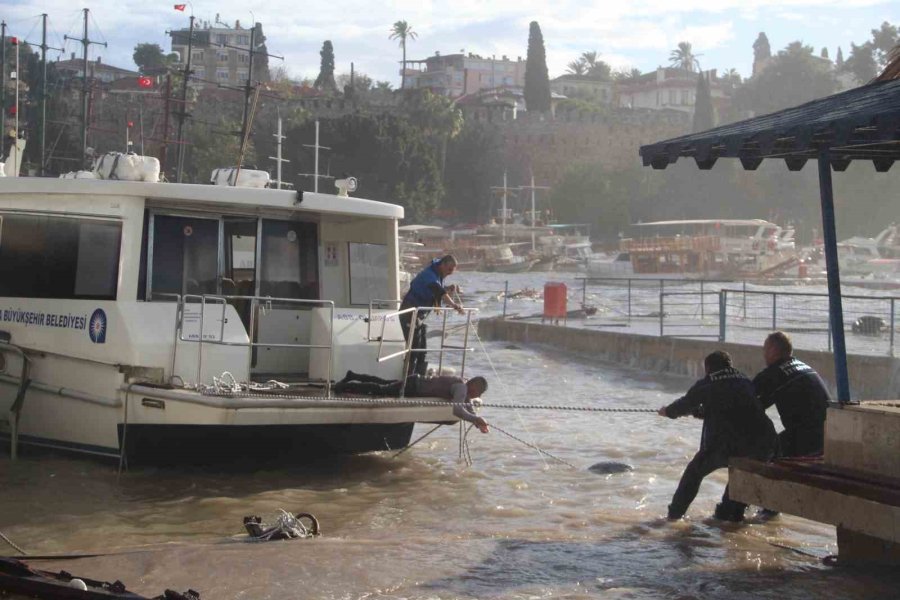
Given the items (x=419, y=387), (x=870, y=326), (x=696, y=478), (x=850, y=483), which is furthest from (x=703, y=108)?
(x=850, y=483)

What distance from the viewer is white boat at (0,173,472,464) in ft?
34.1

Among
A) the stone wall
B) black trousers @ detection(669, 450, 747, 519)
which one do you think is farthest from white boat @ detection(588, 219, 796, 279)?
black trousers @ detection(669, 450, 747, 519)

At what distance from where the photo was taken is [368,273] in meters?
12.8

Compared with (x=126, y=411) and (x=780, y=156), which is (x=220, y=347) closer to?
(x=126, y=411)

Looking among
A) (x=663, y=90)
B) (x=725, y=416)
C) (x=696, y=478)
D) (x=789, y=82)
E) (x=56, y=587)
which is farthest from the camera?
(x=663, y=90)

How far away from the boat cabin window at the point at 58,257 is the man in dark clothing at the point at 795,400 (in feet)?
19.7

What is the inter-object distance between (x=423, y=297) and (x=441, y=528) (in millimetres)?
2930

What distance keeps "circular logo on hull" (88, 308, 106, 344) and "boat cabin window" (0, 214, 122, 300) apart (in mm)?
188

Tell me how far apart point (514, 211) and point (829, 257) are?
9172 centimetres

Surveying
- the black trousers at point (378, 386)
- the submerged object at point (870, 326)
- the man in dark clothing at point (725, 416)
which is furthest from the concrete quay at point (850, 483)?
the submerged object at point (870, 326)

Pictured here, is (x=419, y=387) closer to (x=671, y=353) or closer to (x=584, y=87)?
(x=671, y=353)

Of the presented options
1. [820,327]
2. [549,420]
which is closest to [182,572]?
[549,420]

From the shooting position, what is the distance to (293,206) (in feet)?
37.7

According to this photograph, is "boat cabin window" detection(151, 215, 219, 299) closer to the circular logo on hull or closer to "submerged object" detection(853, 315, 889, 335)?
the circular logo on hull
